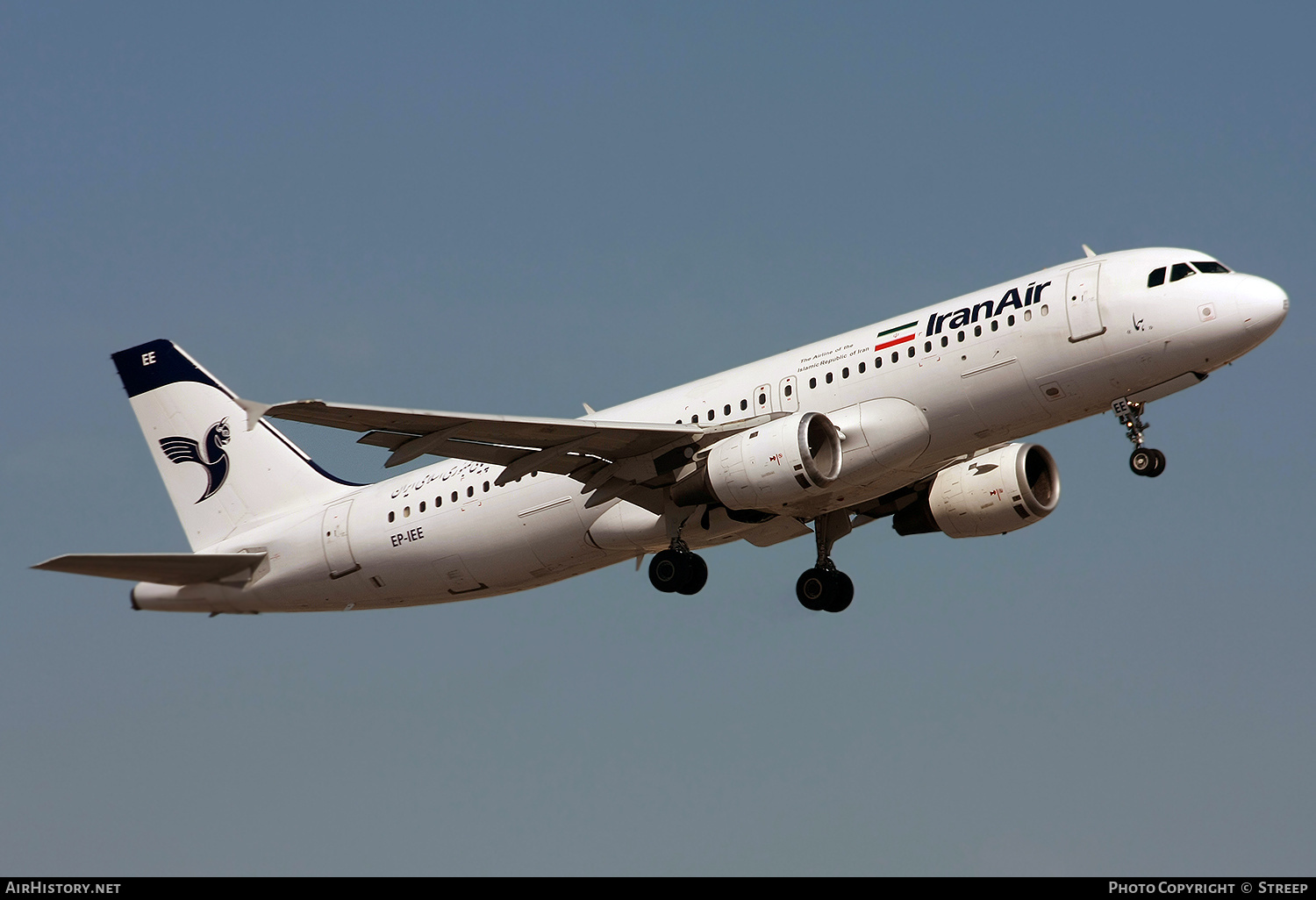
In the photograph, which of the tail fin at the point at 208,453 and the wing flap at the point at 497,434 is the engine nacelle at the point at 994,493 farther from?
the tail fin at the point at 208,453

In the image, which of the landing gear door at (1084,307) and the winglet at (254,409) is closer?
the winglet at (254,409)

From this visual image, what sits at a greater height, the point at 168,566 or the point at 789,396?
the point at 789,396

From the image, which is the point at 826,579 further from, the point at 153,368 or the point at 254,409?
the point at 153,368

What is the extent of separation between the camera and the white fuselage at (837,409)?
1112 inches

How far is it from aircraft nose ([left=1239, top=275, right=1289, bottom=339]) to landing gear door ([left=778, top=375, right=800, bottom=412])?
Answer: 8742 mm

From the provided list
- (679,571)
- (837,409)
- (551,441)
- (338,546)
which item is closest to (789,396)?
(837,409)

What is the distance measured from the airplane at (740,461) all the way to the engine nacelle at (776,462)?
0.13 feet

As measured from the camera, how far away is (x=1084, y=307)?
28.5 metres

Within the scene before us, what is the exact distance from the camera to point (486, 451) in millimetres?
30609

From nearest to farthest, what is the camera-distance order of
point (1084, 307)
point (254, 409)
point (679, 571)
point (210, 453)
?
point (254, 409) < point (1084, 307) < point (679, 571) < point (210, 453)

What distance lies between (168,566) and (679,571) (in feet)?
41.5

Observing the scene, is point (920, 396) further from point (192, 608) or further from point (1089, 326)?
point (192, 608)

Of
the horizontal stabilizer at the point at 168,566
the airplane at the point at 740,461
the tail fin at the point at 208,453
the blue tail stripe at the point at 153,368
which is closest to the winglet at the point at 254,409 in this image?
the airplane at the point at 740,461

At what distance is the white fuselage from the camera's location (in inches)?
Answer: 1112
